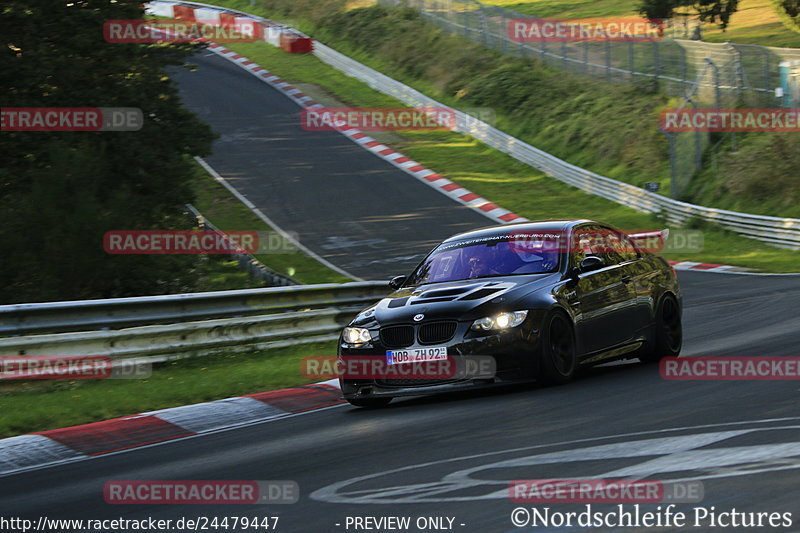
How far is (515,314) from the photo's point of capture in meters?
9.35

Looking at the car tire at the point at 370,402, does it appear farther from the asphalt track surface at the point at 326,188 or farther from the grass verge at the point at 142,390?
the asphalt track surface at the point at 326,188

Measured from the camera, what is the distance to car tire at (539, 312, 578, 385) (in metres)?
9.42

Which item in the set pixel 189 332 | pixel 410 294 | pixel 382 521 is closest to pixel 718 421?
pixel 382 521

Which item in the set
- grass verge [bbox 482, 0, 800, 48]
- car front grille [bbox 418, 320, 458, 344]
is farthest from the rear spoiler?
grass verge [bbox 482, 0, 800, 48]

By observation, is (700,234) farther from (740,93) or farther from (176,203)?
(176,203)

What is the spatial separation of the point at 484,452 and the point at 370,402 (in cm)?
311

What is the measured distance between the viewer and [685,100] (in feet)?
99.8

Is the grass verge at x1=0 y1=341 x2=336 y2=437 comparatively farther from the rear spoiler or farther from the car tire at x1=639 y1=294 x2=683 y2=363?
the rear spoiler

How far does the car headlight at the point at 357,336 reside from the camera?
382 inches

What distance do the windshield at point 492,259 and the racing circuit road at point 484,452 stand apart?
42.9 inches

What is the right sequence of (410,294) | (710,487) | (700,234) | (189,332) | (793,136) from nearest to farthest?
(710,487) < (410,294) < (189,332) < (700,234) < (793,136)

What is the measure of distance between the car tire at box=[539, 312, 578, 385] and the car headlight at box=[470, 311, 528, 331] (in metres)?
0.26

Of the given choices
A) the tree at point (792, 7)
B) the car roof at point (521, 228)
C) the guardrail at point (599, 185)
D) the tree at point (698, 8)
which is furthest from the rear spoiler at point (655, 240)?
the tree at point (698, 8)

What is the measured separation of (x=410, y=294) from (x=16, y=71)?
33.2 ft
